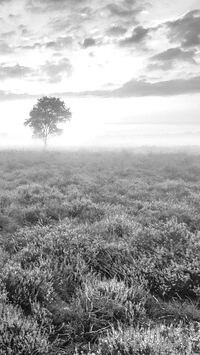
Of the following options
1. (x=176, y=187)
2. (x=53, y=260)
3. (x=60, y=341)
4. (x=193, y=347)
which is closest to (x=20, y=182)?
(x=176, y=187)

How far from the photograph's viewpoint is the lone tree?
5222cm

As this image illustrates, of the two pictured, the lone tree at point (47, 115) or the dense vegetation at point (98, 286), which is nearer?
the dense vegetation at point (98, 286)

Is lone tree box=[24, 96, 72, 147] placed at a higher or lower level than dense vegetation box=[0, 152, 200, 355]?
higher

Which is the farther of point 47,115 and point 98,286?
point 47,115

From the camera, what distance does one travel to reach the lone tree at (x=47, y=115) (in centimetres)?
5222

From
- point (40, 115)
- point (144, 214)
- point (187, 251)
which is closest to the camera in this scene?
point (187, 251)

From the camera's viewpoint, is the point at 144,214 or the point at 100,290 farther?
the point at 144,214

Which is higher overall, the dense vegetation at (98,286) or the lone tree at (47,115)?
the lone tree at (47,115)

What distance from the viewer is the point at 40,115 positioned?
171 feet

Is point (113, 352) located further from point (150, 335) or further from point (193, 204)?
point (193, 204)

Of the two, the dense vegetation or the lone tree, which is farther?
the lone tree

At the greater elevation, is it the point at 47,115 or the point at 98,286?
the point at 47,115

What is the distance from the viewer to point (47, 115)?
52.3 meters

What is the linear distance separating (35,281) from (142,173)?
47.6 feet
